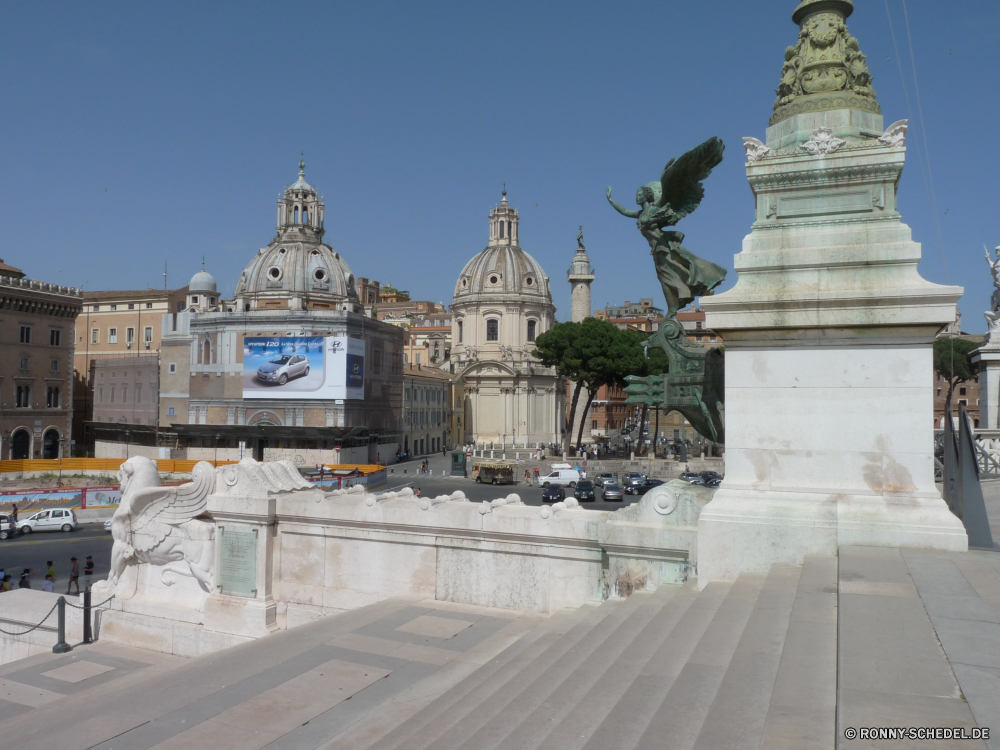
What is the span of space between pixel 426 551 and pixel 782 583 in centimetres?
403

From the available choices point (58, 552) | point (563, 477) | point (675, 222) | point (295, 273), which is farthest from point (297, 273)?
point (675, 222)

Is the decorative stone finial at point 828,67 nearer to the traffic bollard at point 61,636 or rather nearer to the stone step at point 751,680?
the stone step at point 751,680

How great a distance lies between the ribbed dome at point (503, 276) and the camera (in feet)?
227

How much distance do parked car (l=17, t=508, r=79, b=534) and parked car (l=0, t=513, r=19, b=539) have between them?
0.93 feet

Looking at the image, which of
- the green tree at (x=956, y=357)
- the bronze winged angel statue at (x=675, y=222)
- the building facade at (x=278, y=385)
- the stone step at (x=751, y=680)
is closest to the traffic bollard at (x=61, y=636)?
the bronze winged angel statue at (x=675, y=222)

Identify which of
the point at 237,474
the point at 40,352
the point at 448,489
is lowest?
the point at 448,489

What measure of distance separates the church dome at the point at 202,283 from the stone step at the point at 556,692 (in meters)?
61.7

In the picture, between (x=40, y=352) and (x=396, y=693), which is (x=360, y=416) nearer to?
(x=40, y=352)

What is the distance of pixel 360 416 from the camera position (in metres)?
49.6

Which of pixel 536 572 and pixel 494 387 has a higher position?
pixel 494 387

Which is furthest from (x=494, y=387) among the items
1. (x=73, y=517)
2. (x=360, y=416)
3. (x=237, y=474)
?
(x=237, y=474)

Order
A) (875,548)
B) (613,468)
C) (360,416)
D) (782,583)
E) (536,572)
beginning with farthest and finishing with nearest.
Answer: (360,416) → (613,468) → (536,572) → (875,548) → (782,583)

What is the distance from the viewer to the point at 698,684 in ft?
12.5

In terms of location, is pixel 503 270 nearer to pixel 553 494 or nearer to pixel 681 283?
pixel 553 494
